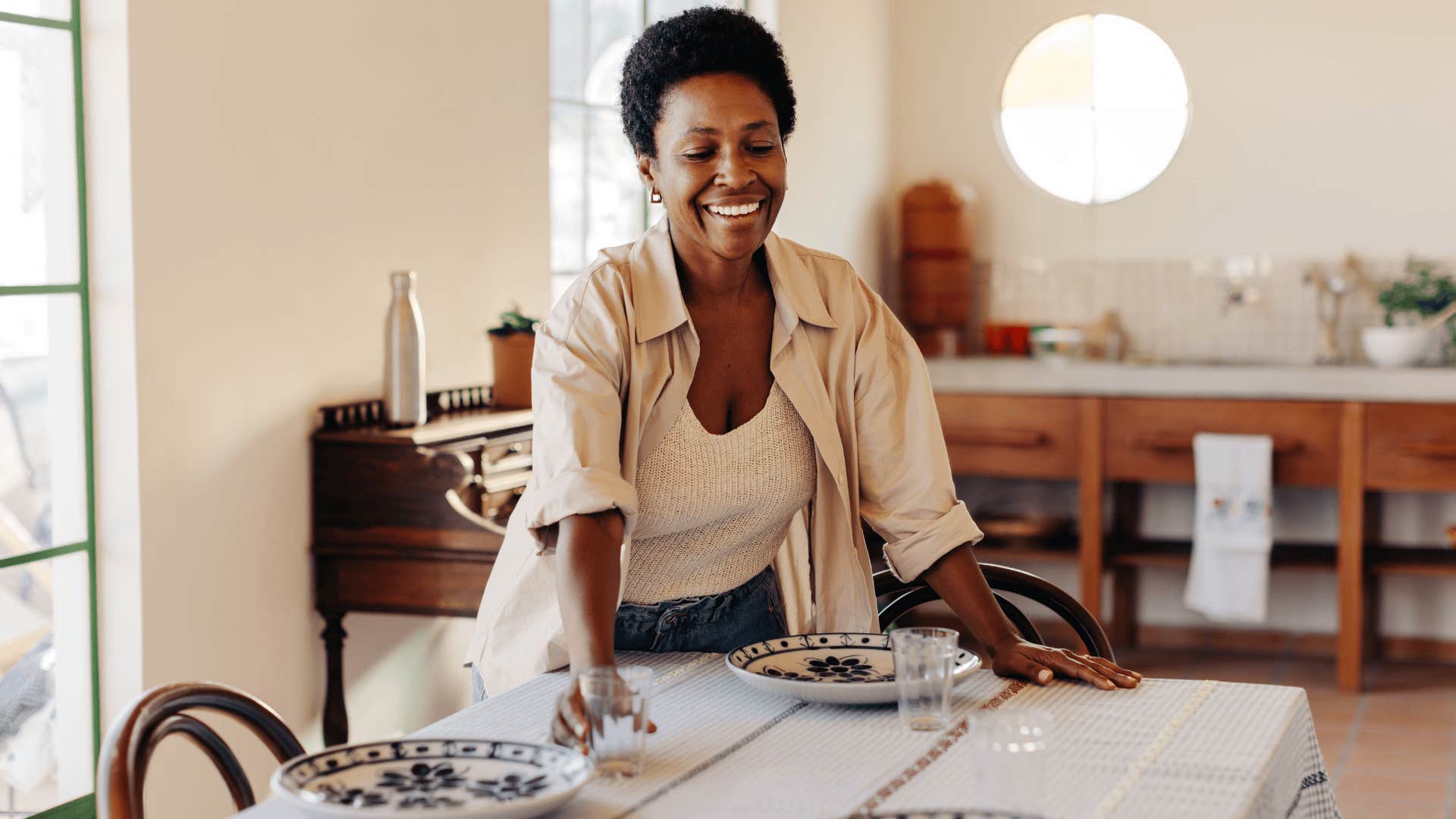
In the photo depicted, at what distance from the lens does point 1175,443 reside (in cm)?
471

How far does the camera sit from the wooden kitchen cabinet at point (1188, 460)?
176 inches

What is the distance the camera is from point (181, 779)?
8.46 ft

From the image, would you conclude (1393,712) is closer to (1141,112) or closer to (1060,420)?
(1060,420)

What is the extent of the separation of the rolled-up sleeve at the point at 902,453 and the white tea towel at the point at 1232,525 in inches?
120

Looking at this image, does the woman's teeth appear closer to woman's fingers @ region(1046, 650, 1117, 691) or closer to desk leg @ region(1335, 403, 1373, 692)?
woman's fingers @ region(1046, 650, 1117, 691)

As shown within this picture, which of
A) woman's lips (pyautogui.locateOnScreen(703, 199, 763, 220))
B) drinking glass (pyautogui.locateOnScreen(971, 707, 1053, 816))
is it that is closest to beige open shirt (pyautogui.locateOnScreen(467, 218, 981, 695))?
woman's lips (pyautogui.locateOnScreen(703, 199, 763, 220))

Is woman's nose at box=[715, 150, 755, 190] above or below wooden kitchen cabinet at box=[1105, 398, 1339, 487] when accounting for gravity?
above

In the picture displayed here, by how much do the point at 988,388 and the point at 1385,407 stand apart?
1.18 meters

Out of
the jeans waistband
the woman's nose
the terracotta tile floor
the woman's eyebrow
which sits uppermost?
the woman's eyebrow

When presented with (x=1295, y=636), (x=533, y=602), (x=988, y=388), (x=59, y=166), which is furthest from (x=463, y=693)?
(x=1295, y=636)

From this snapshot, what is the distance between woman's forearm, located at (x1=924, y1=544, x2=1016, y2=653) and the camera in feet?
5.70

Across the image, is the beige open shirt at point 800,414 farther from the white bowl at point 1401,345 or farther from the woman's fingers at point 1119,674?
the white bowl at point 1401,345

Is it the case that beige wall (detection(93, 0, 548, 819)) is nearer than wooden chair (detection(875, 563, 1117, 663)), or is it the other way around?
wooden chair (detection(875, 563, 1117, 663))

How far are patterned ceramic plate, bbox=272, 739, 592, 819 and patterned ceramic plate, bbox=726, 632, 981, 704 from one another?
324 mm
